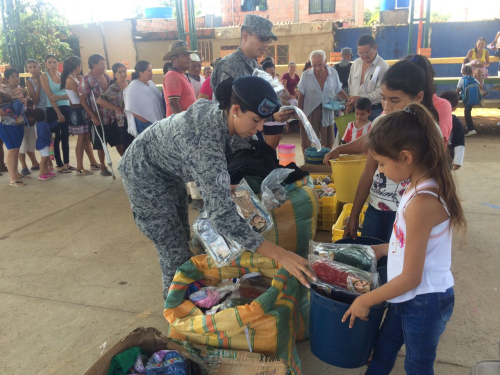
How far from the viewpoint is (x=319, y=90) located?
5707 mm

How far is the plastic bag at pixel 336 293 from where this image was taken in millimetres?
1633

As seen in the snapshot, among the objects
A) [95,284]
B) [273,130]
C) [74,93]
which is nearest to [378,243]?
[95,284]

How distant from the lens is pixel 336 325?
168cm

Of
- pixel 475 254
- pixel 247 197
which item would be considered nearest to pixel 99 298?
A: pixel 247 197

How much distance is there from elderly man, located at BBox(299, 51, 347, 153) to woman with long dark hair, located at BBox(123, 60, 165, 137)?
2.16 meters

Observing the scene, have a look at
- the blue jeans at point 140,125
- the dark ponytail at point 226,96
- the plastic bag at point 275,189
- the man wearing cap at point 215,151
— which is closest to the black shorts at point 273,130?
the blue jeans at point 140,125

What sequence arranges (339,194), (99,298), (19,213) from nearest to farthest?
(99,298) < (339,194) < (19,213)

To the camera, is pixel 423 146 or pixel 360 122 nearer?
pixel 423 146

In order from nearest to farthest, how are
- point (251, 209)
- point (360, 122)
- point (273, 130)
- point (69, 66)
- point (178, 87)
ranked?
point (251, 209), point (360, 122), point (178, 87), point (273, 130), point (69, 66)

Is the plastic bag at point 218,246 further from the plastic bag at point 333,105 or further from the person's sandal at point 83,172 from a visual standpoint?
the person's sandal at point 83,172

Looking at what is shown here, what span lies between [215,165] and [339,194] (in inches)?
77.3

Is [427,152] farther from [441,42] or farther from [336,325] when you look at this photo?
[441,42]

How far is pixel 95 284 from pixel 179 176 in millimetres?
1531

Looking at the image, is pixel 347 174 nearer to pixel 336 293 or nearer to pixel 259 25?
pixel 259 25
